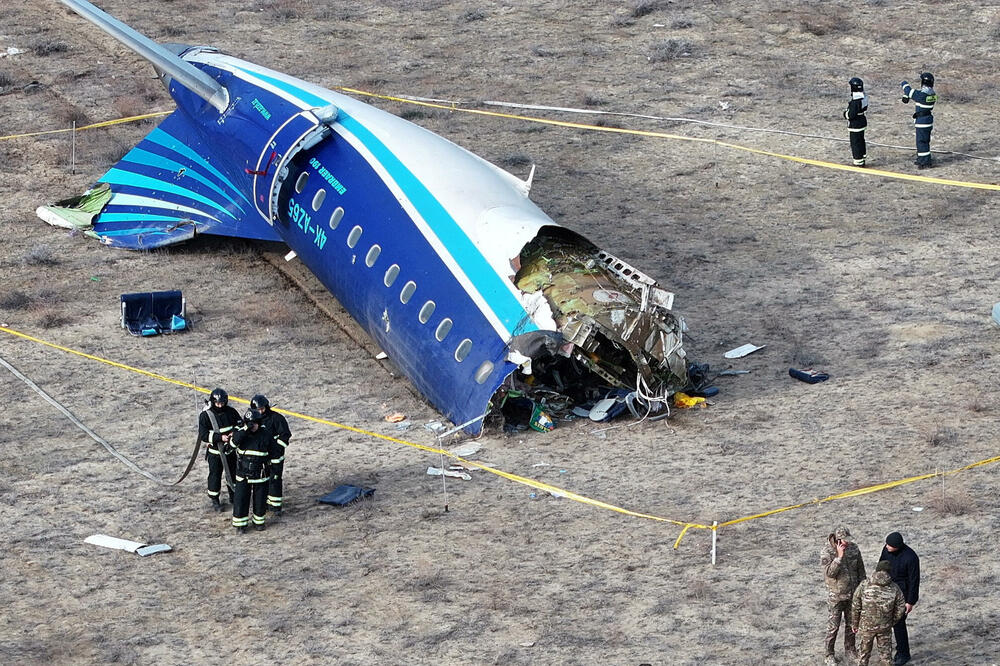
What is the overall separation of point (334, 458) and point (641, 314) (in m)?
5.24

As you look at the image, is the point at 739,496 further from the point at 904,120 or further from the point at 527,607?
the point at 904,120

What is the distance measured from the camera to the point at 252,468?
2016 centimetres

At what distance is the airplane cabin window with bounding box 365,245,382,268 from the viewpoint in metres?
25.0

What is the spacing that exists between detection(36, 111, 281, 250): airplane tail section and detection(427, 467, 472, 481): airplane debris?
888 cm

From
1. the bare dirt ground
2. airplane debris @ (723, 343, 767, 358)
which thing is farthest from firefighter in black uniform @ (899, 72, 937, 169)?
airplane debris @ (723, 343, 767, 358)

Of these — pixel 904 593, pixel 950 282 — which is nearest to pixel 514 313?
pixel 904 593

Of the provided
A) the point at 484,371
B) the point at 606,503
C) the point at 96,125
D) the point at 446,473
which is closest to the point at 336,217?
the point at 484,371

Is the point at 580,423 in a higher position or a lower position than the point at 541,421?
lower

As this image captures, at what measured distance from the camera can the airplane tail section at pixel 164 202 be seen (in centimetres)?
2998

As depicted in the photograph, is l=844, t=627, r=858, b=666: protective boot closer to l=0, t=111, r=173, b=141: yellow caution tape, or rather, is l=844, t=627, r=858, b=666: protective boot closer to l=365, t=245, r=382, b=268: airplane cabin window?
l=365, t=245, r=382, b=268: airplane cabin window

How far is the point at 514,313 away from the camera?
74.4 ft

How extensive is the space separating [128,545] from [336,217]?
26.9 feet

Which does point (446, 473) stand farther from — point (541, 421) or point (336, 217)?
point (336, 217)

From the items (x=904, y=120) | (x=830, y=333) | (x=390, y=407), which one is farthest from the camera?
(x=904, y=120)
